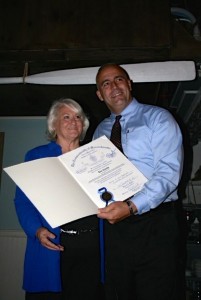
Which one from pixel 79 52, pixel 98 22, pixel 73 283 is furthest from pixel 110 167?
pixel 98 22

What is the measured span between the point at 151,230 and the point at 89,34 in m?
1.96

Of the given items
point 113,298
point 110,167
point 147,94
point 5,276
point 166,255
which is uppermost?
point 147,94

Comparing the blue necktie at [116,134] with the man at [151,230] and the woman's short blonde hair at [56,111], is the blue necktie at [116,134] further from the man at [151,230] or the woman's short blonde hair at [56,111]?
the woman's short blonde hair at [56,111]

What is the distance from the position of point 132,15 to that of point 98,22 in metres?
0.34

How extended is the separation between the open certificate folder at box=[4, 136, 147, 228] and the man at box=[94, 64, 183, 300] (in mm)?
72

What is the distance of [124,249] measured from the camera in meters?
1.16

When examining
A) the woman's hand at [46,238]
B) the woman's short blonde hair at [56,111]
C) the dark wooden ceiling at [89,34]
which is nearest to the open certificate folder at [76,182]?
the woman's hand at [46,238]

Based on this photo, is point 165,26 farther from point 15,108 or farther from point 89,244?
point 15,108

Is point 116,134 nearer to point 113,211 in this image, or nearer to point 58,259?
point 113,211

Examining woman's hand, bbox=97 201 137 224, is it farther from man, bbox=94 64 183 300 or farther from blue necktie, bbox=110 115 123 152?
blue necktie, bbox=110 115 123 152

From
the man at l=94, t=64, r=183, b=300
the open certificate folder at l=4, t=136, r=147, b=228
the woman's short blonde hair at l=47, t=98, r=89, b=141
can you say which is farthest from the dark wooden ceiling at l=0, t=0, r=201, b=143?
the open certificate folder at l=4, t=136, r=147, b=228

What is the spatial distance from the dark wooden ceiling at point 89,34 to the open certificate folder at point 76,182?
1.62 m

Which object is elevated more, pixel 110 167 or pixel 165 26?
pixel 165 26

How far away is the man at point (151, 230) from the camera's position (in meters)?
1.11
